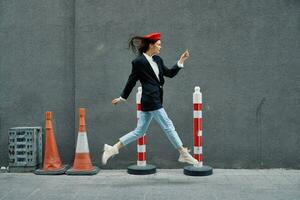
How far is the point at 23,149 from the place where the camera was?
266 inches

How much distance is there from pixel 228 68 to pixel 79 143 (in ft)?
8.75

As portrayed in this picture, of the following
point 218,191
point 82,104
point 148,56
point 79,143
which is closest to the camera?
point 218,191

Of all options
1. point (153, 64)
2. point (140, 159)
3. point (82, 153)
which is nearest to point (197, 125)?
point (140, 159)

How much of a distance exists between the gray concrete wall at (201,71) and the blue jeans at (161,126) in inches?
35.9

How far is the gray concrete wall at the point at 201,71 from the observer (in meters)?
6.70

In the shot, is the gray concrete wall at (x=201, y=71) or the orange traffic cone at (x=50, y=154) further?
the gray concrete wall at (x=201, y=71)

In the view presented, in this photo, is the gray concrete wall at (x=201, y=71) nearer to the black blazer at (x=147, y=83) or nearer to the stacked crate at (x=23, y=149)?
the stacked crate at (x=23, y=149)

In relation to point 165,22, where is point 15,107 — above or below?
below

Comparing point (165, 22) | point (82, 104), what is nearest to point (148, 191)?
point (82, 104)

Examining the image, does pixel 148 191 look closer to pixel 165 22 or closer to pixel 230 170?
pixel 230 170

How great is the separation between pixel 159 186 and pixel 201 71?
2.17m

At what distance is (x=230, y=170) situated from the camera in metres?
6.65

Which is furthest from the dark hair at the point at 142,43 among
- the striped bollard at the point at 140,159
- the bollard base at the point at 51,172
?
the bollard base at the point at 51,172

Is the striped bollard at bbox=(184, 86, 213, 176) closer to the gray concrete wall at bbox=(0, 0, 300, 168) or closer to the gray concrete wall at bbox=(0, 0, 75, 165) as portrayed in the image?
the gray concrete wall at bbox=(0, 0, 300, 168)
